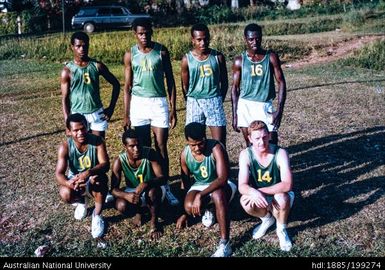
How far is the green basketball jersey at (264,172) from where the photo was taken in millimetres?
4914

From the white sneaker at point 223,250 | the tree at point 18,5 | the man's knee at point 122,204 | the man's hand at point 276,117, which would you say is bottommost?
the white sneaker at point 223,250

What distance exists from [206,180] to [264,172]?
2.01 feet

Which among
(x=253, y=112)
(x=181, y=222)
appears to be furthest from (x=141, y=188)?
(x=253, y=112)

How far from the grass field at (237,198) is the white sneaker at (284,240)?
54mm

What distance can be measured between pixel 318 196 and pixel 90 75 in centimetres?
302

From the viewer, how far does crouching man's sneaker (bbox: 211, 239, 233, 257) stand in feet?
15.4

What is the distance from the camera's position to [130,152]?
5.11 meters

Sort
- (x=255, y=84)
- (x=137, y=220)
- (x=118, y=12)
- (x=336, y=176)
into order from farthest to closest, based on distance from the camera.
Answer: (x=118, y=12) → (x=336, y=176) → (x=255, y=84) → (x=137, y=220)

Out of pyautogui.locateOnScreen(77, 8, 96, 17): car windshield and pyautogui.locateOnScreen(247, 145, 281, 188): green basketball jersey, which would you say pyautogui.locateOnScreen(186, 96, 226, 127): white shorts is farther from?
pyautogui.locateOnScreen(77, 8, 96, 17): car windshield

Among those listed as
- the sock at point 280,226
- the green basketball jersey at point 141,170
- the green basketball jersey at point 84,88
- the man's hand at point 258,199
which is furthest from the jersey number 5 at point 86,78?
the sock at point 280,226

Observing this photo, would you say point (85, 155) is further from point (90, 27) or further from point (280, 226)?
point (90, 27)

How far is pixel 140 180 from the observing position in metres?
5.25

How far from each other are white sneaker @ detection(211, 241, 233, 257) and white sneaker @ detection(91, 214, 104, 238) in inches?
48.5

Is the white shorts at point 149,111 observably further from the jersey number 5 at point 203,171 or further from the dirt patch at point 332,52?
the dirt patch at point 332,52
